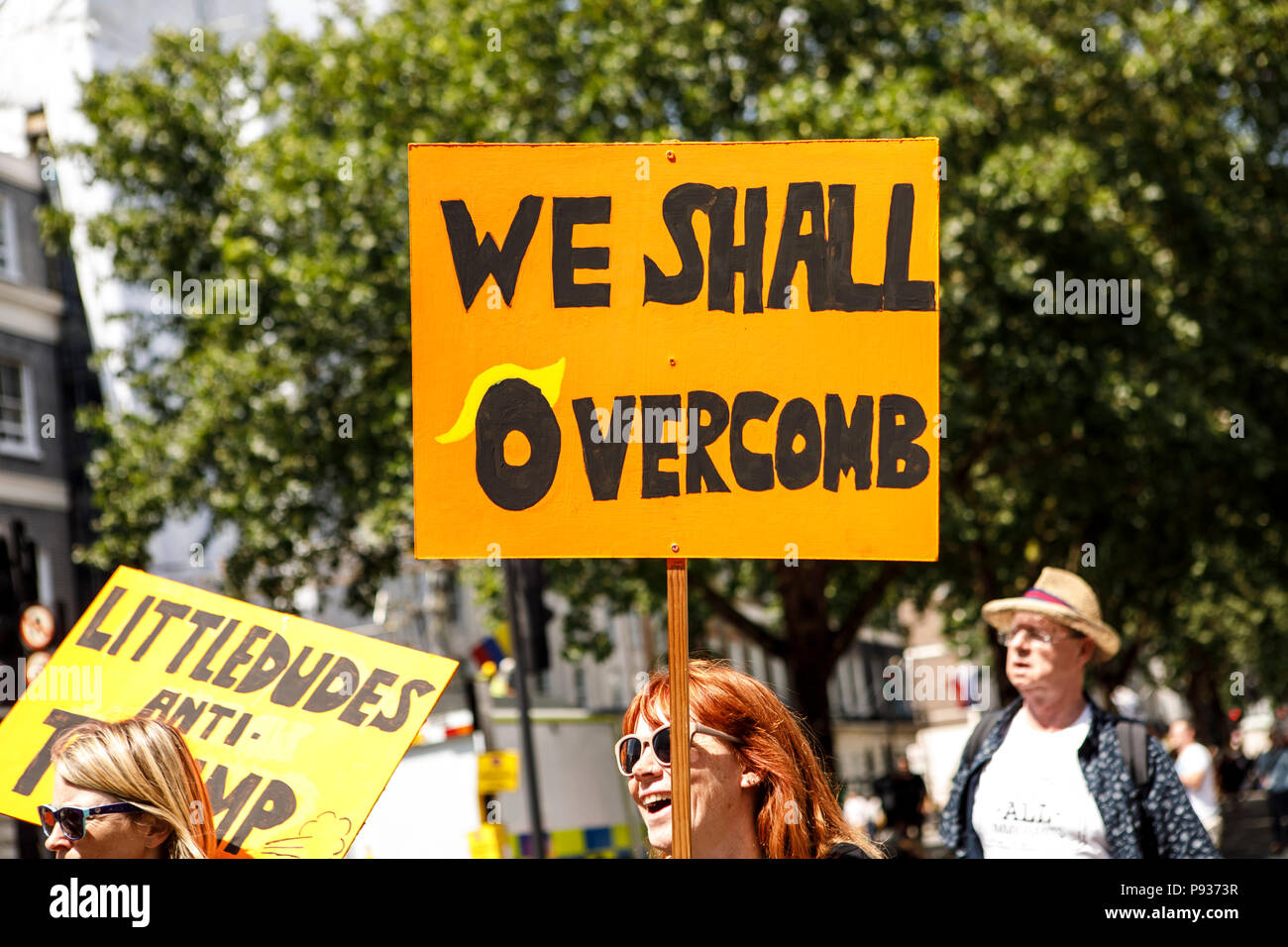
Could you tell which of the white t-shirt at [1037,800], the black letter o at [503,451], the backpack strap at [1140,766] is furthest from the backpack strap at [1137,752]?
the black letter o at [503,451]

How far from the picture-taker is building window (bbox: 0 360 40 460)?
2262cm

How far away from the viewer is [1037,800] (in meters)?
4.14

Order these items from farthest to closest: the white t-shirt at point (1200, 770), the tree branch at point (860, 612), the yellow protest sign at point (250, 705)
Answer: the tree branch at point (860, 612), the white t-shirt at point (1200, 770), the yellow protest sign at point (250, 705)

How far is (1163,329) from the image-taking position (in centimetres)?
1457

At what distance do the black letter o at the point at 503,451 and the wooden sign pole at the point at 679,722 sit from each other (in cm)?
32

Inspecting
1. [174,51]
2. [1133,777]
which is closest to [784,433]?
[1133,777]

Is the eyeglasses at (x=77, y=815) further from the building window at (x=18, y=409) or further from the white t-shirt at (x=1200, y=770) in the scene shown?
the building window at (x=18, y=409)

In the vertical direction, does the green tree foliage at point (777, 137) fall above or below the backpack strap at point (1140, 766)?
above

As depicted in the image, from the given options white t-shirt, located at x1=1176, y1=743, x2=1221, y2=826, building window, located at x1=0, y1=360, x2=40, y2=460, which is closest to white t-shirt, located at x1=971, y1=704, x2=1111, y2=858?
white t-shirt, located at x1=1176, y1=743, x2=1221, y2=826

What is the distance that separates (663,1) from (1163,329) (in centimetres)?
585

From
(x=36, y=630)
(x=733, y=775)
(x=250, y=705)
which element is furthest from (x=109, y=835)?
(x=36, y=630)

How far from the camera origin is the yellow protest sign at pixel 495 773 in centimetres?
1238

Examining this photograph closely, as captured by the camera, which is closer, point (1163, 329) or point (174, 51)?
point (1163, 329)
